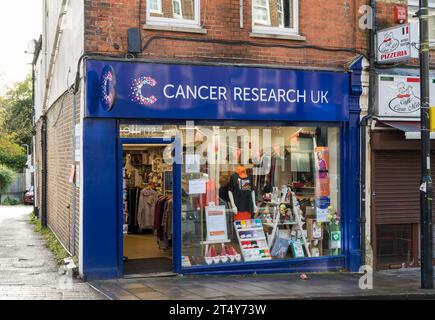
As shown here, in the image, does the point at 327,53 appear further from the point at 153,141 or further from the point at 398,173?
the point at 153,141

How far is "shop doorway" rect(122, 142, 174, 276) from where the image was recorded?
1193 cm

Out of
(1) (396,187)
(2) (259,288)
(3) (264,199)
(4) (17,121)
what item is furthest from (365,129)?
(4) (17,121)

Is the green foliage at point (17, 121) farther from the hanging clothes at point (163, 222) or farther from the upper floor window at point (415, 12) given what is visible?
the upper floor window at point (415, 12)

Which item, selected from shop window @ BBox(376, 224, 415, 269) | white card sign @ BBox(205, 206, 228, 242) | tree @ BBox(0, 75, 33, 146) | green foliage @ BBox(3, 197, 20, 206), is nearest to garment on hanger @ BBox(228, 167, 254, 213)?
white card sign @ BBox(205, 206, 228, 242)

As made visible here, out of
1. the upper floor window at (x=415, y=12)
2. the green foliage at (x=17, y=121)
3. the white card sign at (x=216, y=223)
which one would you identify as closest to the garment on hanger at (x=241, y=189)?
the white card sign at (x=216, y=223)

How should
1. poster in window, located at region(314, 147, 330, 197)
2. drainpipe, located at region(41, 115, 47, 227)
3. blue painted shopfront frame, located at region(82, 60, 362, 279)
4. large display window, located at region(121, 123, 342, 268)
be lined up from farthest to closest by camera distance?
drainpipe, located at region(41, 115, 47, 227) < poster in window, located at region(314, 147, 330, 197) < large display window, located at region(121, 123, 342, 268) < blue painted shopfront frame, located at region(82, 60, 362, 279)

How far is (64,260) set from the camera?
11.6 m

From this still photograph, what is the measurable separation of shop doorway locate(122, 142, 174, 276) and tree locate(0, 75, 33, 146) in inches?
1728

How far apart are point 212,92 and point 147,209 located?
5.18 metres

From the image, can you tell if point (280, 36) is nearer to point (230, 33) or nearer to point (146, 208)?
point (230, 33)

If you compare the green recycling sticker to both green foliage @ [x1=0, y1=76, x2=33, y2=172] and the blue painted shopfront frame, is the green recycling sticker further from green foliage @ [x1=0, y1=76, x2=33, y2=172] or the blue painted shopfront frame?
green foliage @ [x1=0, y1=76, x2=33, y2=172]

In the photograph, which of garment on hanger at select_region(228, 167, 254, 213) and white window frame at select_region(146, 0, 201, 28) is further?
garment on hanger at select_region(228, 167, 254, 213)

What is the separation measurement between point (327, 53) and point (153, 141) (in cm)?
384

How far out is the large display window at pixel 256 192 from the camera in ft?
36.0
